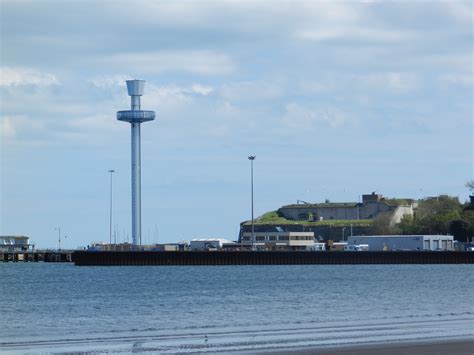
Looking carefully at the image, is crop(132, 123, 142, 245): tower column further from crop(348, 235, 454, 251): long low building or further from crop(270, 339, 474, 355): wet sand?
crop(270, 339, 474, 355): wet sand

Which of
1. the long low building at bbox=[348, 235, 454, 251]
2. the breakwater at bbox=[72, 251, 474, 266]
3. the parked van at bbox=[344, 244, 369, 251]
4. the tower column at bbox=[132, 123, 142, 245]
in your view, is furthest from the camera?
A: the long low building at bbox=[348, 235, 454, 251]

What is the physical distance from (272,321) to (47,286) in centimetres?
5268

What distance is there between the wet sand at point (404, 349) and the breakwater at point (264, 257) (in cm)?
11405

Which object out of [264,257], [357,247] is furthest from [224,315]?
[357,247]

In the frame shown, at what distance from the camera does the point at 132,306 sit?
7188 centimetres

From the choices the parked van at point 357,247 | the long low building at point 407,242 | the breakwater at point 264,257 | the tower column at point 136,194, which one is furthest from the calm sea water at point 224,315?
the long low building at point 407,242

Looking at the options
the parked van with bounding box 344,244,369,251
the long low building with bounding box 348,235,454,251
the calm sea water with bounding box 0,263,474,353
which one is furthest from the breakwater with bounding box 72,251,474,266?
the calm sea water with bounding box 0,263,474,353

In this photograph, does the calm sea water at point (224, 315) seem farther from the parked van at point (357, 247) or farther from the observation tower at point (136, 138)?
the parked van at point (357, 247)

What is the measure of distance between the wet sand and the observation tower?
407 feet

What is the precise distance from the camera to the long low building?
18538 cm

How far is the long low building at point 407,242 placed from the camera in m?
185

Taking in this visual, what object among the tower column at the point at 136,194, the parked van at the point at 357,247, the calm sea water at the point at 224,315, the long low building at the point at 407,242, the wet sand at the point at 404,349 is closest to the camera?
the wet sand at the point at 404,349

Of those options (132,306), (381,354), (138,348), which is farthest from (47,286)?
(381,354)

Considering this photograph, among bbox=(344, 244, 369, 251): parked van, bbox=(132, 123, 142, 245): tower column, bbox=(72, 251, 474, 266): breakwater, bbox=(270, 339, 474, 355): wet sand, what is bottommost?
bbox=(270, 339, 474, 355): wet sand
